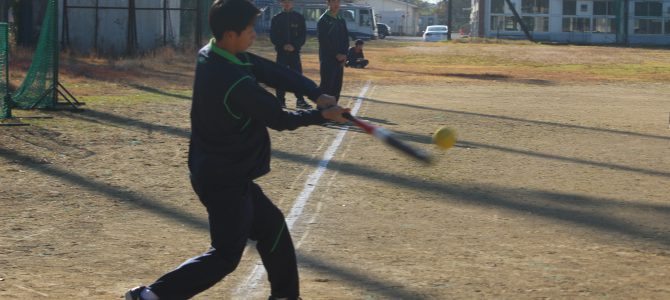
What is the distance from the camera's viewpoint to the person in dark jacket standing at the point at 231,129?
4969 millimetres

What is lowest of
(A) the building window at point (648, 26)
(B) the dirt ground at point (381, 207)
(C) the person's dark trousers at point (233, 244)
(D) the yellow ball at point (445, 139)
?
(B) the dirt ground at point (381, 207)

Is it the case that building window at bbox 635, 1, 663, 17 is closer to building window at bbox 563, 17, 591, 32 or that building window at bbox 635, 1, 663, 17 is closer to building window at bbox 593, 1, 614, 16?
building window at bbox 593, 1, 614, 16

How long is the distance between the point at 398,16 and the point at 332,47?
98039mm

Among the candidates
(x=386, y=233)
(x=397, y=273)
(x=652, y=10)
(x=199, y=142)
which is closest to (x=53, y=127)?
(x=386, y=233)

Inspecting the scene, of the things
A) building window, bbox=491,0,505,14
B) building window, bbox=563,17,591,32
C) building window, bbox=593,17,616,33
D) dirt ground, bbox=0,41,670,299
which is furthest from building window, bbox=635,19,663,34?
dirt ground, bbox=0,41,670,299

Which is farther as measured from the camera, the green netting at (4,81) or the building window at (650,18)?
the building window at (650,18)

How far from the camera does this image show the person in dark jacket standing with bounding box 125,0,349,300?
4969 mm

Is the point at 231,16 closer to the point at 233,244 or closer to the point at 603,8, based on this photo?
the point at 233,244

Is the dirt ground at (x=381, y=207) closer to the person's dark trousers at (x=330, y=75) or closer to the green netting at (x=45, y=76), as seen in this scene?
the green netting at (x=45, y=76)

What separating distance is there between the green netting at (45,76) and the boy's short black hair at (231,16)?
38.8 ft

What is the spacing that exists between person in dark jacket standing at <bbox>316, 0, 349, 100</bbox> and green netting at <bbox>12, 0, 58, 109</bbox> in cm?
423

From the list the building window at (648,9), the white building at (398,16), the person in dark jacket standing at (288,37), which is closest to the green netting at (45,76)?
the person in dark jacket standing at (288,37)

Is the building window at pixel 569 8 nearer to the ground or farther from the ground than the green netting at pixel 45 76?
farther from the ground

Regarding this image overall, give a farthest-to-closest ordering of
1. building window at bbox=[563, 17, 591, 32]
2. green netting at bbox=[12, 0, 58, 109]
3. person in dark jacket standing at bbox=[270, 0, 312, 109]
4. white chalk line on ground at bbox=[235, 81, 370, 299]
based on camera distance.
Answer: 1. building window at bbox=[563, 17, 591, 32]
2. person in dark jacket standing at bbox=[270, 0, 312, 109]
3. green netting at bbox=[12, 0, 58, 109]
4. white chalk line on ground at bbox=[235, 81, 370, 299]
